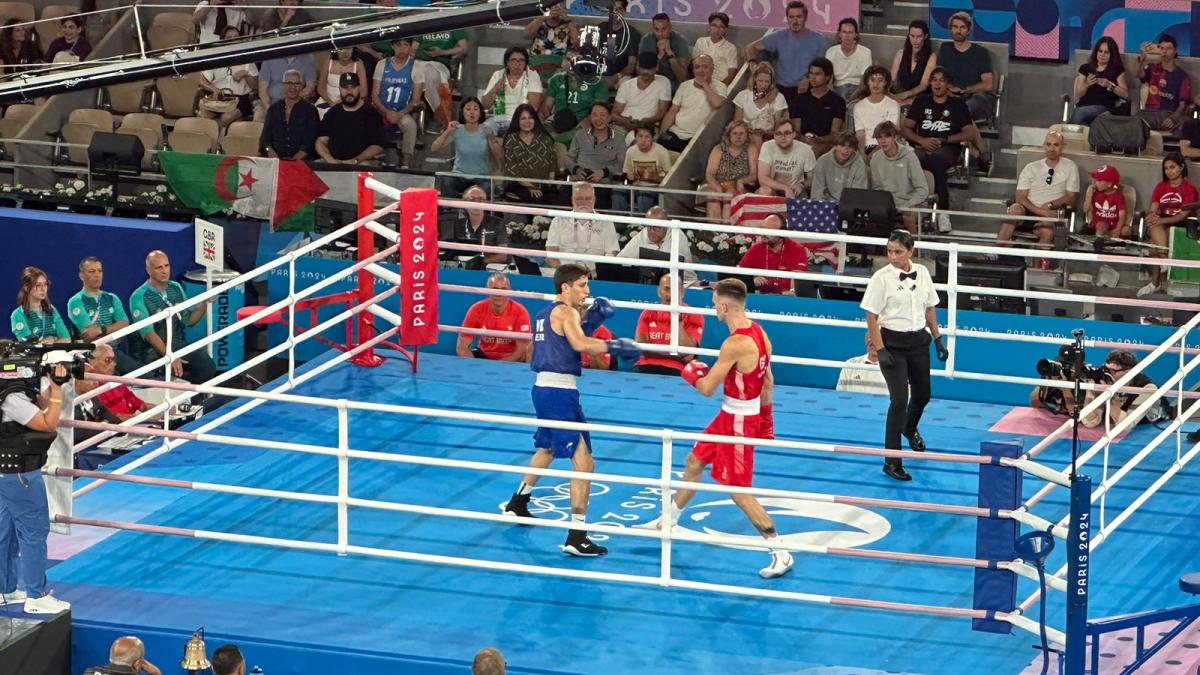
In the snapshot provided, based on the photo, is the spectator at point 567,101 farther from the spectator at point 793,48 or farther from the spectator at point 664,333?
the spectator at point 664,333

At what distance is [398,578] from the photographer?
31.8 ft

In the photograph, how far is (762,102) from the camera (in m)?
16.8

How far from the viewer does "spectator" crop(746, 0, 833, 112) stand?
56.0ft

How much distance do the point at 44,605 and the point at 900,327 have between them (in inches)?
205

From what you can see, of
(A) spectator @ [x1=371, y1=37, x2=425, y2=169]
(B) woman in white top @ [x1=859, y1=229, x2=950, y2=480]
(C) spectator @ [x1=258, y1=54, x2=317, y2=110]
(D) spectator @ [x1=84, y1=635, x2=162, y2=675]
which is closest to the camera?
(D) spectator @ [x1=84, y1=635, x2=162, y2=675]

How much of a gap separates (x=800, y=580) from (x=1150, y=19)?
9.32 metres

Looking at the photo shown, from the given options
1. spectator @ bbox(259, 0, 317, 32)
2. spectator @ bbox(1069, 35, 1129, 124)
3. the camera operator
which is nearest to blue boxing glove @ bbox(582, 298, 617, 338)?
the camera operator

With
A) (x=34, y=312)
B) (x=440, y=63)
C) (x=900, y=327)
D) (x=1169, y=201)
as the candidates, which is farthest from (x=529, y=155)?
(x=900, y=327)

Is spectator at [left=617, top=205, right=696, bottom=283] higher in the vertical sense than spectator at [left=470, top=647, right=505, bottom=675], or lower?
higher

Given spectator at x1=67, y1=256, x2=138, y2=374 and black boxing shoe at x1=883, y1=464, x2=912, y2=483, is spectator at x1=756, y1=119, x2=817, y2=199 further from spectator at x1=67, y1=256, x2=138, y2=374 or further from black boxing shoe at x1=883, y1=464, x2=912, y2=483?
spectator at x1=67, y1=256, x2=138, y2=374

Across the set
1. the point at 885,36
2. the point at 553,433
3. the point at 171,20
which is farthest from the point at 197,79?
the point at 553,433

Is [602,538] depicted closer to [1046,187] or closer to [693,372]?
[693,372]

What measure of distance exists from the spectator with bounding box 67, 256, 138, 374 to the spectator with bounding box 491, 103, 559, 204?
13.1 feet

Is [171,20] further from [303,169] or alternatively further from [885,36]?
[885,36]
